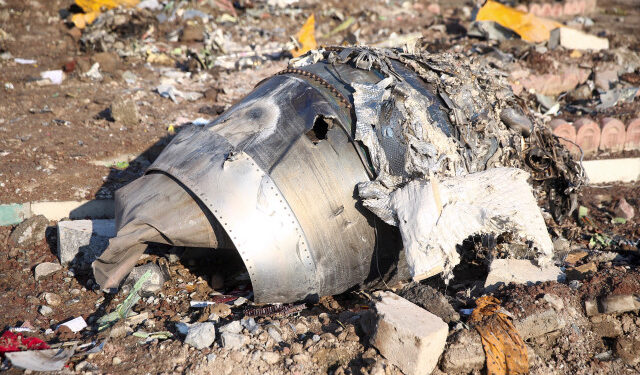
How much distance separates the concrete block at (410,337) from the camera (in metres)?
3.45

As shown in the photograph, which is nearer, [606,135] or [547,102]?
[606,135]

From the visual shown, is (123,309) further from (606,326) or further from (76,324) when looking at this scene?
(606,326)

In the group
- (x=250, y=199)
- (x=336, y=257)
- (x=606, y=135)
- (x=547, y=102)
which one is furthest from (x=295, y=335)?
(x=547, y=102)

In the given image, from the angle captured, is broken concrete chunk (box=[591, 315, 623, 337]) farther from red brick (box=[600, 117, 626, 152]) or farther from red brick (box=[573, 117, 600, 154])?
red brick (box=[600, 117, 626, 152])

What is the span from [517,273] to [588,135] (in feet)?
14.1

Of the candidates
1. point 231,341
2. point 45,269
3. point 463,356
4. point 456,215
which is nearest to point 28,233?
point 45,269

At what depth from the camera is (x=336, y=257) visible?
4.08m

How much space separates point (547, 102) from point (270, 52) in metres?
5.44

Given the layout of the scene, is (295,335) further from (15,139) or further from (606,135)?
(606,135)

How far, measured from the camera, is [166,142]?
7.32 m

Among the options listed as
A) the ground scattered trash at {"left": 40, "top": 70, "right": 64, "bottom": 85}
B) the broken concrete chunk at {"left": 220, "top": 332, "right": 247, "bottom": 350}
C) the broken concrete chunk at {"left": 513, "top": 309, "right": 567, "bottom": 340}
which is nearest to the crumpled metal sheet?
the broken concrete chunk at {"left": 513, "top": 309, "right": 567, "bottom": 340}

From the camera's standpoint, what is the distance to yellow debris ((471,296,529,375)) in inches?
144

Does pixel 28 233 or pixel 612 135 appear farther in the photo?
pixel 612 135

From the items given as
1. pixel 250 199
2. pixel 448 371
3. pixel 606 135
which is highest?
pixel 250 199
